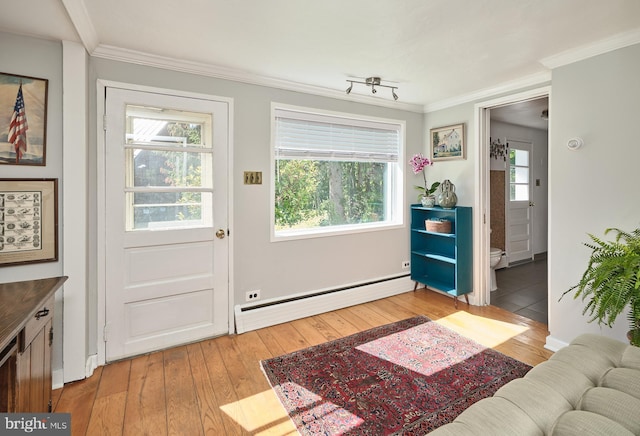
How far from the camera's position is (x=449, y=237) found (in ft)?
12.0

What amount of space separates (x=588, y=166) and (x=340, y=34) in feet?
6.88

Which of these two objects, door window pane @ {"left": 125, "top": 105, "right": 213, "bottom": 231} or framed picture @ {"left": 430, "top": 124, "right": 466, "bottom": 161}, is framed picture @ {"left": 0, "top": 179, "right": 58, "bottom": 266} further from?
framed picture @ {"left": 430, "top": 124, "right": 466, "bottom": 161}

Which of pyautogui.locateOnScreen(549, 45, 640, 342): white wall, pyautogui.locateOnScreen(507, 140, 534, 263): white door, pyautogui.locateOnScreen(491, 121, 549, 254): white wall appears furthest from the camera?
pyautogui.locateOnScreen(491, 121, 549, 254): white wall

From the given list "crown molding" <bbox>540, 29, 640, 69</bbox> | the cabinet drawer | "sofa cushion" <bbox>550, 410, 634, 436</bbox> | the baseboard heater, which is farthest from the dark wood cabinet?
"crown molding" <bbox>540, 29, 640, 69</bbox>

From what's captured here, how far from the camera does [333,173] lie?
3535mm

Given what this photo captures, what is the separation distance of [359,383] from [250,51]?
252 centimetres

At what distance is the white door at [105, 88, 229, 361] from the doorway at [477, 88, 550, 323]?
3351 millimetres

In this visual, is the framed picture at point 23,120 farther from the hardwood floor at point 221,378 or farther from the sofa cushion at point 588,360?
the sofa cushion at point 588,360

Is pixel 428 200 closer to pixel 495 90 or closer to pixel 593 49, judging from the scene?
pixel 495 90

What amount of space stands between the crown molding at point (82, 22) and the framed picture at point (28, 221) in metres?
0.94

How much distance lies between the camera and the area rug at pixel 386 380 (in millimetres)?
1772

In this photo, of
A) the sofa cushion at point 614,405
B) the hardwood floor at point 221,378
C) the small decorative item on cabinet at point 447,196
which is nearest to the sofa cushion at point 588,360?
the sofa cushion at point 614,405

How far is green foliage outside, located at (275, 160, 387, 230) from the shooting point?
3236 mm

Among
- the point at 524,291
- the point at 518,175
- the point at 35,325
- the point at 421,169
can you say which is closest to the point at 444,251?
the point at 421,169
